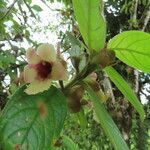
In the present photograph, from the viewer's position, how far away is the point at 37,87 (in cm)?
70

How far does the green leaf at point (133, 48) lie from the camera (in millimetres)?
730

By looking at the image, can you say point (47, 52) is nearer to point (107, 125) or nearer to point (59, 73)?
point (59, 73)

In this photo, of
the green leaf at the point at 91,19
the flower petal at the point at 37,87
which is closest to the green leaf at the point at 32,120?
the flower petal at the point at 37,87

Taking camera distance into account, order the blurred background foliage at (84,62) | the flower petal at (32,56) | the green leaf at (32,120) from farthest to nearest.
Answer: the blurred background foliage at (84,62), the flower petal at (32,56), the green leaf at (32,120)

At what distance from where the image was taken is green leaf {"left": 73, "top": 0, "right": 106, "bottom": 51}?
2.29 feet

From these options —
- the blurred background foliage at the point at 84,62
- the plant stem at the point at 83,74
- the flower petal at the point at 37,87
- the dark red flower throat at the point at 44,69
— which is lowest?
the flower petal at the point at 37,87

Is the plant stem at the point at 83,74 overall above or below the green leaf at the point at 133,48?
below

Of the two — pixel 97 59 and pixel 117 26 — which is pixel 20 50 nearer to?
pixel 97 59

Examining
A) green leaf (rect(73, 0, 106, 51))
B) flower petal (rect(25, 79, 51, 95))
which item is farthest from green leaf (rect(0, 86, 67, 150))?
green leaf (rect(73, 0, 106, 51))

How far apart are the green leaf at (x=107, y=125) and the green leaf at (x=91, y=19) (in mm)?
88

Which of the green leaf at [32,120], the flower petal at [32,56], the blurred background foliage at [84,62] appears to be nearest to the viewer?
the green leaf at [32,120]

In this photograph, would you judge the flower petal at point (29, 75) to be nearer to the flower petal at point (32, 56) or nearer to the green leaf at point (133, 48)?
the flower petal at point (32, 56)

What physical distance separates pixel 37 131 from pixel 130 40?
0.22 m

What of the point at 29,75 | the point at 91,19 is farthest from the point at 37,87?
the point at 91,19
